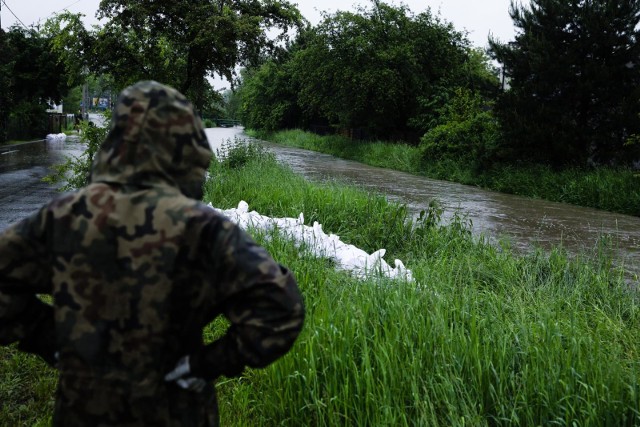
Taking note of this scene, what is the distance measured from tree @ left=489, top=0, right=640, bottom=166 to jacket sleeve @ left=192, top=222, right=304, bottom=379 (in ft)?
44.9

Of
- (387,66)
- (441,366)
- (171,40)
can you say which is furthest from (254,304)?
(387,66)

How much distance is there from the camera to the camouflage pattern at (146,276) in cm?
142

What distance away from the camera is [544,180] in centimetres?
1407

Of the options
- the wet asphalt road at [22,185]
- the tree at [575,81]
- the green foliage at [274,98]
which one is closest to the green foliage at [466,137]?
the tree at [575,81]

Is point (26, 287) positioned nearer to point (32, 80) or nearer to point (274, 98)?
point (32, 80)

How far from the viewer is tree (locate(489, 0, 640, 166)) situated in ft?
45.1

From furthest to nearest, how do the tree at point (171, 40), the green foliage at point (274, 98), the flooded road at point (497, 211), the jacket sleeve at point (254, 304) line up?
the green foliage at point (274, 98), the tree at point (171, 40), the flooded road at point (497, 211), the jacket sleeve at point (254, 304)

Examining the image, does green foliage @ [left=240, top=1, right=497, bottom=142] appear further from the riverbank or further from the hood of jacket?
the hood of jacket

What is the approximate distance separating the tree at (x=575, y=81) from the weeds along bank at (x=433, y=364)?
10.4 m

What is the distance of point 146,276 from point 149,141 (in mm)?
301

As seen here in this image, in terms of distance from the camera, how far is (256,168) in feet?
36.4

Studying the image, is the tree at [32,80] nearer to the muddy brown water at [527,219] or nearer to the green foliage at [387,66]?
the green foliage at [387,66]

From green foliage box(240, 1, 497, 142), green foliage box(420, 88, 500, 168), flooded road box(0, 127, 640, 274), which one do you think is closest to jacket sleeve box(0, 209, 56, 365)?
flooded road box(0, 127, 640, 274)

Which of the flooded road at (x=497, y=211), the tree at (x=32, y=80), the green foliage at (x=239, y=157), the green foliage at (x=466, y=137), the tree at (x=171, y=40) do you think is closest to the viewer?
the flooded road at (x=497, y=211)
